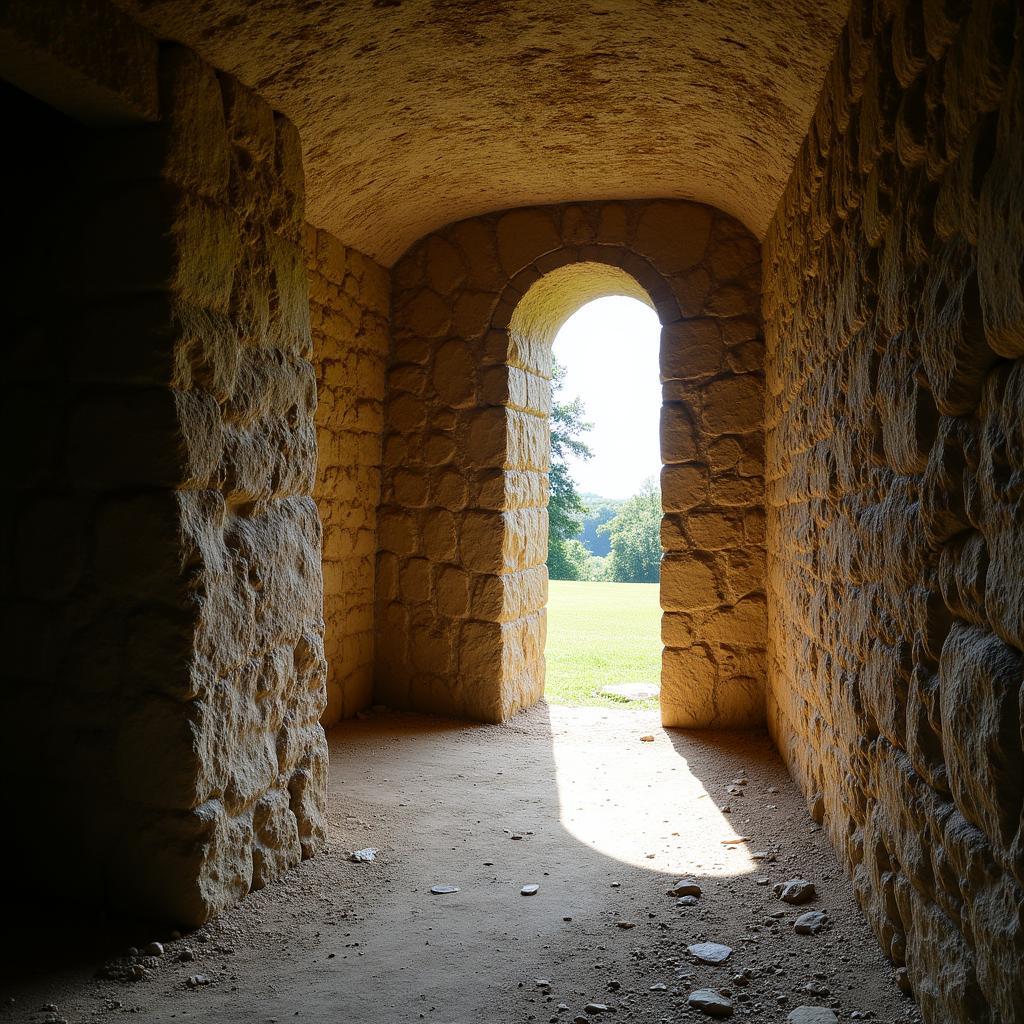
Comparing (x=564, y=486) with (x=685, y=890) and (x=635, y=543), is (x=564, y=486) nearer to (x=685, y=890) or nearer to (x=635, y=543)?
(x=635, y=543)

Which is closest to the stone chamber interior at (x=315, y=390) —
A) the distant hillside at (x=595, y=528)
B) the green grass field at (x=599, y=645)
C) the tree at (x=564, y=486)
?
the green grass field at (x=599, y=645)

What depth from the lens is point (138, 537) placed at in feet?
6.98

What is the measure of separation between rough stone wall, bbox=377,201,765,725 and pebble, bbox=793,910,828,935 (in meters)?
2.07

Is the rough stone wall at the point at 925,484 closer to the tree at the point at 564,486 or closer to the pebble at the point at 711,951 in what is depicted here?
the pebble at the point at 711,951

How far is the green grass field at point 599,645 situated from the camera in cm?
546

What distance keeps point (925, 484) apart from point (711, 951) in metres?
1.21

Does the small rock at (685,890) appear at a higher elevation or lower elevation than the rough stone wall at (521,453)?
lower

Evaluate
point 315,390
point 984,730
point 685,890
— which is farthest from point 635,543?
point 984,730

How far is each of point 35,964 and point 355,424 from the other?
9.45 feet

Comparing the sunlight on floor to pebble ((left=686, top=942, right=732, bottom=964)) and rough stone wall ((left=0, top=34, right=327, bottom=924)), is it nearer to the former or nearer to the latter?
pebble ((left=686, top=942, right=732, bottom=964))

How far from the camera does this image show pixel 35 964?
1938 mm

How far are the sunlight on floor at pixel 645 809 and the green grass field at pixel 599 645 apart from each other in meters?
1.10

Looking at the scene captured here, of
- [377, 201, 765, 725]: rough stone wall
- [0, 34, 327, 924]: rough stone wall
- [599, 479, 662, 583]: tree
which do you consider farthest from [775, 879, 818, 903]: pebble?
[599, 479, 662, 583]: tree

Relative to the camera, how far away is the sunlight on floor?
106 inches
